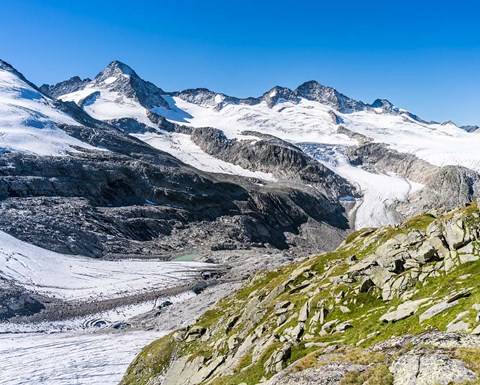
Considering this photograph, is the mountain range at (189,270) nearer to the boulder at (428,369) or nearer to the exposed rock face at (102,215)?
the boulder at (428,369)

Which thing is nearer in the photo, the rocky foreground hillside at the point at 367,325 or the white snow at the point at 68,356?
the rocky foreground hillside at the point at 367,325

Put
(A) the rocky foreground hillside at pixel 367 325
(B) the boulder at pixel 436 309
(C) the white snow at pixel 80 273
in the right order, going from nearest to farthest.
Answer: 1. (A) the rocky foreground hillside at pixel 367 325
2. (B) the boulder at pixel 436 309
3. (C) the white snow at pixel 80 273

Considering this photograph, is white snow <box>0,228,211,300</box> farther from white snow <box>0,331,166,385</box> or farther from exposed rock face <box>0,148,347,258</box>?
white snow <box>0,331,166,385</box>

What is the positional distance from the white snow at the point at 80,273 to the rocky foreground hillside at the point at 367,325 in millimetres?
77417

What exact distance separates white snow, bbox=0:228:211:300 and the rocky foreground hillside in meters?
77.4

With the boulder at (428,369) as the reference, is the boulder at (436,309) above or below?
above

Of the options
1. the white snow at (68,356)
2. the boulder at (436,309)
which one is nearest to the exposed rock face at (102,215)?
the white snow at (68,356)

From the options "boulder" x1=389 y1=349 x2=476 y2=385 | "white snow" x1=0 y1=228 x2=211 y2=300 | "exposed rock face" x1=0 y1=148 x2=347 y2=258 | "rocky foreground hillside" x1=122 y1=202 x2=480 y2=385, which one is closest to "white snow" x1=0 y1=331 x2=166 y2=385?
"rocky foreground hillside" x1=122 y1=202 x2=480 y2=385

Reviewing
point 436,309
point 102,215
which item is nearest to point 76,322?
point 102,215

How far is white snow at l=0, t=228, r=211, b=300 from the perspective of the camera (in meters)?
111

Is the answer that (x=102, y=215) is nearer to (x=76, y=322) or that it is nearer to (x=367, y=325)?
(x=76, y=322)

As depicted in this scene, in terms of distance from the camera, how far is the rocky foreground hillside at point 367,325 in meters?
16.9

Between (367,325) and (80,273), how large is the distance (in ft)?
374

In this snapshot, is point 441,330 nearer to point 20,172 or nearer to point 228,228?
point 228,228
